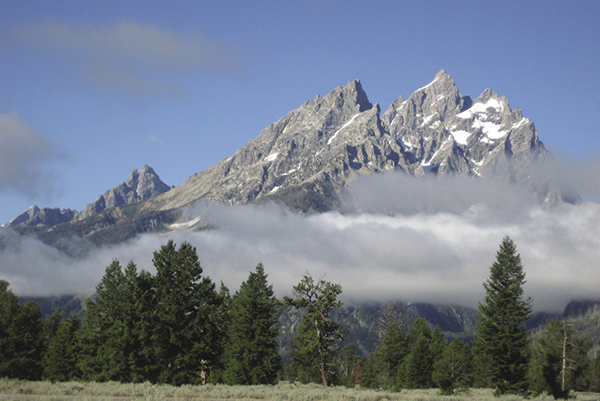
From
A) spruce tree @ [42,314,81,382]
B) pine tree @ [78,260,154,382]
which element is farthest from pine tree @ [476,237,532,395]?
spruce tree @ [42,314,81,382]

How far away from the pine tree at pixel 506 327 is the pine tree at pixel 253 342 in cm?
2499

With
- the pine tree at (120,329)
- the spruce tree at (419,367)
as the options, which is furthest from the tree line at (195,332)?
the spruce tree at (419,367)

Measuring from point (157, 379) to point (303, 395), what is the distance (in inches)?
1004

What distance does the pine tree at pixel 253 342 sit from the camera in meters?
62.6

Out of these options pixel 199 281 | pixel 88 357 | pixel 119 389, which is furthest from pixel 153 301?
pixel 119 389

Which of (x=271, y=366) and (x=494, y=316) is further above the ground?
(x=494, y=316)

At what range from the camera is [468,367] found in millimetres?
95125

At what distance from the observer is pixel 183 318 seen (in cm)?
5581

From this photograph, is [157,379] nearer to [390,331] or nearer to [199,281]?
[199,281]

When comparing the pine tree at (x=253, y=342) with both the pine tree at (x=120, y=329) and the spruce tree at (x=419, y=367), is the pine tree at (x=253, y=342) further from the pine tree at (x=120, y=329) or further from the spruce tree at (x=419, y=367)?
the spruce tree at (x=419, y=367)

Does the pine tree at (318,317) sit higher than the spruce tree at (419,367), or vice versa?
the pine tree at (318,317)

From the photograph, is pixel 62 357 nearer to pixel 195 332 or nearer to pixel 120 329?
pixel 120 329

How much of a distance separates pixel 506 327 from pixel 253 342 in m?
29.5

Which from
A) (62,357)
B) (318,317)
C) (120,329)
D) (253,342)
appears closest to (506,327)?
(318,317)
